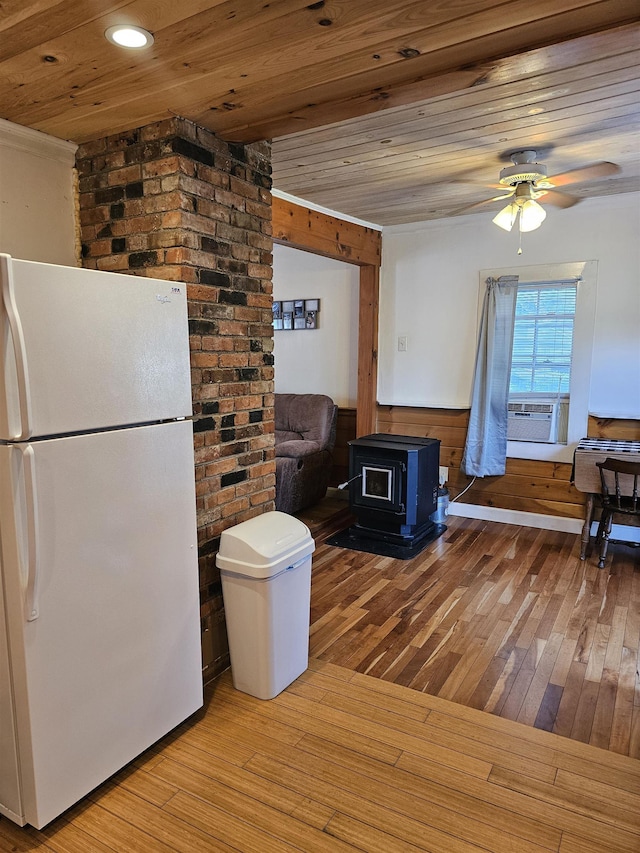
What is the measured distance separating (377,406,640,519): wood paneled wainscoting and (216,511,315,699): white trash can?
2699 mm

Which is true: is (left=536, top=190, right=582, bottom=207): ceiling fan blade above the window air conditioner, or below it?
above

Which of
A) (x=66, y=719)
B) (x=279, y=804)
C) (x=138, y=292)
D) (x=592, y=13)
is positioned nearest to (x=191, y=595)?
(x=66, y=719)

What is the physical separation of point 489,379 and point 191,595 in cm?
315

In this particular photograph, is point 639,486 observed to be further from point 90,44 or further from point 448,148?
point 90,44

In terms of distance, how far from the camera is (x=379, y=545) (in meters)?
4.14

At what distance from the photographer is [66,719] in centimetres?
170

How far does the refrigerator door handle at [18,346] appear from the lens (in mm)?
1464

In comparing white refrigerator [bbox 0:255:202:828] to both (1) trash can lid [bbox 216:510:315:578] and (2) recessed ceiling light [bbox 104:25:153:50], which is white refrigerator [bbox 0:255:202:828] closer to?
(1) trash can lid [bbox 216:510:315:578]

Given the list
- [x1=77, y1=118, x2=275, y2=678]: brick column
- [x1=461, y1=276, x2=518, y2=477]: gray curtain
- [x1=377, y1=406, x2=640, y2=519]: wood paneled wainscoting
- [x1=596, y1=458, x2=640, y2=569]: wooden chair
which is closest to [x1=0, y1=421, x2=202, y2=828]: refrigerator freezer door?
[x1=77, y1=118, x2=275, y2=678]: brick column

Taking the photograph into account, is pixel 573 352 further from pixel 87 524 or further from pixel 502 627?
pixel 87 524

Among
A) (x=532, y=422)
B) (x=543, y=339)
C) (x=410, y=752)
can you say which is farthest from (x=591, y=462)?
(x=410, y=752)

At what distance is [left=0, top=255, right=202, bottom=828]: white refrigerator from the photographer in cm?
156

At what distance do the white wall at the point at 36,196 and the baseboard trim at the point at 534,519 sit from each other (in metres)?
3.62

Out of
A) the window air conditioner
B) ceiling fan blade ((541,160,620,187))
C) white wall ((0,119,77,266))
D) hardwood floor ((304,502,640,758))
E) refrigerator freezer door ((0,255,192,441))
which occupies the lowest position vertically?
hardwood floor ((304,502,640,758))
